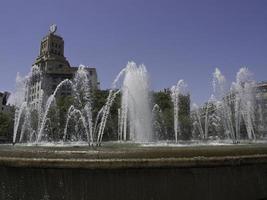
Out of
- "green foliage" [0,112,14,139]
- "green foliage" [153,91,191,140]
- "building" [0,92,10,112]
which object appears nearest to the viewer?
"green foliage" [153,91,191,140]

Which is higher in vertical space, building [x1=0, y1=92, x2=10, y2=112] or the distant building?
building [x1=0, y1=92, x2=10, y2=112]

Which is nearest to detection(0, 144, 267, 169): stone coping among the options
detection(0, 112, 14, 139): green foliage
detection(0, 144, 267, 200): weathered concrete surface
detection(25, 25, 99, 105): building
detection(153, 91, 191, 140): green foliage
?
detection(0, 144, 267, 200): weathered concrete surface

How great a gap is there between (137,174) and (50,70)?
76.6 metres

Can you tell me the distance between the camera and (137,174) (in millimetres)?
6703

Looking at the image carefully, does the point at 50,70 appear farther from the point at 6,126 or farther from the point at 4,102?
the point at 6,126

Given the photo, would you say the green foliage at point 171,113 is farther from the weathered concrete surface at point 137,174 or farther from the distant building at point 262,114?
the weathered concrete surface at point 137,174

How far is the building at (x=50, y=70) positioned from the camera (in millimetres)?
74000

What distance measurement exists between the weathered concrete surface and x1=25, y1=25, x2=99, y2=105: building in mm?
62593

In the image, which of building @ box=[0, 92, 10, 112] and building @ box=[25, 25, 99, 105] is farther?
building @ box=[0, 92, 10, 112]

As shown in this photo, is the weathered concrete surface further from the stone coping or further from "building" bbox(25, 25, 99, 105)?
"building" bbox(25, 25, 99, 105)

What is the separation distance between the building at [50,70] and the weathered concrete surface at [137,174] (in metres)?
62.6

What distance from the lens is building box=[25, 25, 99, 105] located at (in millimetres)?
74000

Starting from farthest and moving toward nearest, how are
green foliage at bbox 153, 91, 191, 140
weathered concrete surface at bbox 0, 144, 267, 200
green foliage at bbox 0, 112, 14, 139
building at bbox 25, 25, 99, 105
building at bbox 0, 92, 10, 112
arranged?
1. building at bbox 0, 92, 10, 112
2. building at bbox 25, 25, 99, 105
3. green foliage at bbox 0, 112, 14, 139
4. green foliage at bbox 153, 91, 191, 140
5. weathered concrete surface at bbox 0, 144, 267, 200

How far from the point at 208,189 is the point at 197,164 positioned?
1.80 ft
